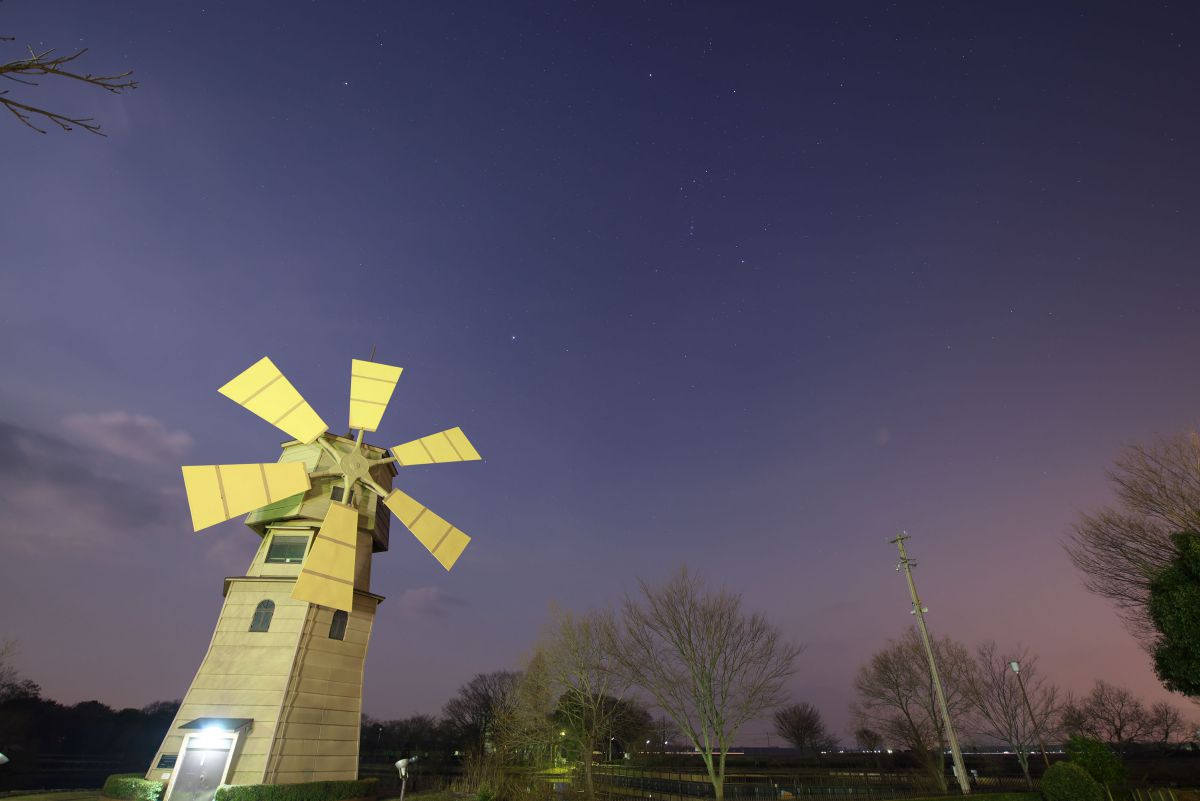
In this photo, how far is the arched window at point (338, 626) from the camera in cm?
1653

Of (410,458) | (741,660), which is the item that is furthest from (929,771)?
(410,458)

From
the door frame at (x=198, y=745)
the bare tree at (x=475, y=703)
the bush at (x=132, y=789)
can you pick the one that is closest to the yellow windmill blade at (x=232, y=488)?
the door frame at (x=198, y=745)

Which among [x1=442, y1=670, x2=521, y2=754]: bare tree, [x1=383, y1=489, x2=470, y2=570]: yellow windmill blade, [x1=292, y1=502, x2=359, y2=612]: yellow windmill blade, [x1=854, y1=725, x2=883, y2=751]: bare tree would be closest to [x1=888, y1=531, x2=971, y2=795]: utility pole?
[x1=383, y1=489, x2=470, y2=570]: yellow windmill blade

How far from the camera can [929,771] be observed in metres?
29.8

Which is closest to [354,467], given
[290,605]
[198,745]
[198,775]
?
[290,605]

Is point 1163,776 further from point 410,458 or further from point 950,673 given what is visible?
point 410,458

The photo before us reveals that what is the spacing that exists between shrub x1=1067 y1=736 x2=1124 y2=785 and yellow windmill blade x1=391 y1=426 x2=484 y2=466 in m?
21.4

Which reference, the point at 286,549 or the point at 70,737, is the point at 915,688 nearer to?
the point at 286,549

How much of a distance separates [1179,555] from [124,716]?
3096 inches

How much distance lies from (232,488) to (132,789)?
309 inches

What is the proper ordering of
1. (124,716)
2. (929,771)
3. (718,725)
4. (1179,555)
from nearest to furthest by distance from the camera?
(1179,555) → (718,725) → (929,771) → (124,716)

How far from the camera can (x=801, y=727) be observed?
190ft

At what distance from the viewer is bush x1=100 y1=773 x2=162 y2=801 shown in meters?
13.7

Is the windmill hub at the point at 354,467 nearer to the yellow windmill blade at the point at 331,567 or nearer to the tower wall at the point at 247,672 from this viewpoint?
the yellow windmill blade at the point at 331,567
